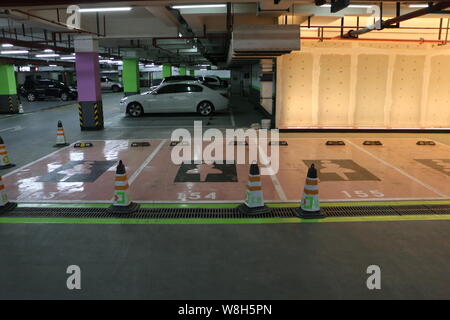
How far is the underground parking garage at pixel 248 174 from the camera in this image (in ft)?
12.5

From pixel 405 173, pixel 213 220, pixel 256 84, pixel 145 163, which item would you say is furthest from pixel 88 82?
pixel 256 84

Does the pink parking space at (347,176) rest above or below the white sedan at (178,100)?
below

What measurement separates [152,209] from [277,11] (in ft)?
19.9

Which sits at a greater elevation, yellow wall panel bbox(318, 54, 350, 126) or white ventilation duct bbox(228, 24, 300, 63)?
white ventilation duct bbox(228, 24, 300, 63)

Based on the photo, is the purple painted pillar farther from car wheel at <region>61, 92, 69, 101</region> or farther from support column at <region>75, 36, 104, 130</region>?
car wheel at <region>61, 92, 69, 101</region>

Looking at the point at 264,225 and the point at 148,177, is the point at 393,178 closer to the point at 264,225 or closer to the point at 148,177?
the point at 264,225

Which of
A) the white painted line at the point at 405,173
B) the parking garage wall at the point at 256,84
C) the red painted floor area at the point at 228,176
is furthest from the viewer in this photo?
the parking garage wall at the point at 256,84

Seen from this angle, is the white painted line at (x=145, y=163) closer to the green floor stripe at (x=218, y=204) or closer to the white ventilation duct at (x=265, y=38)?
the green floor stripe at (x=218, y=204)

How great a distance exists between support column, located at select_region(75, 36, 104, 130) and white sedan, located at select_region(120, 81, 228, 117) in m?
3.47

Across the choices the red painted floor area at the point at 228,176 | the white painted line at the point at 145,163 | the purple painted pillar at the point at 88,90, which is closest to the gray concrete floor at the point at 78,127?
the purple painted pillar at the point at 88,90

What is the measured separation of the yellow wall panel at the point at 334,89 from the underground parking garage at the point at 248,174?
46mm

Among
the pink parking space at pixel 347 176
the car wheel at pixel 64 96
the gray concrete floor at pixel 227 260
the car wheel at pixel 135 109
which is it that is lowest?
the gray concrete floor at pixel 227 260

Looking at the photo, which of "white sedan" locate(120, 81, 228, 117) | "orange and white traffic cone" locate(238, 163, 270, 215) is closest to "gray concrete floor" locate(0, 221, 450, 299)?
"orange and white traffic cone" locate(238, 163, 270, 215)

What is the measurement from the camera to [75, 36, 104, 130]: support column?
518 inches
